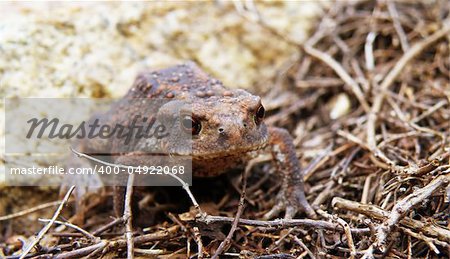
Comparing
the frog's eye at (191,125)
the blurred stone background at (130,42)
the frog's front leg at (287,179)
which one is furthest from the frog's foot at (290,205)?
the blurred stone background at (130,42)

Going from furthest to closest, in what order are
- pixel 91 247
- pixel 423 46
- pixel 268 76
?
pixel 268 76 → pixel 423 46 → pixel 91 247

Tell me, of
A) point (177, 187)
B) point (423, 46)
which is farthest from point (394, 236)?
point (423, 46)

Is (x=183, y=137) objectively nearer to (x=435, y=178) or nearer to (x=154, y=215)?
(x=154, y=215)

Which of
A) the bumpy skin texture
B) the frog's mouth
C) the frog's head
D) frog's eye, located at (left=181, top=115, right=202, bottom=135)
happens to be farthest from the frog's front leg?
frog's eye, located at (left=181, top=115, right=202, bottom=135)

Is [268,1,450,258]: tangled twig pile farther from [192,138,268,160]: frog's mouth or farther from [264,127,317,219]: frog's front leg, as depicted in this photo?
[192,138,268,160]: frog's mouth

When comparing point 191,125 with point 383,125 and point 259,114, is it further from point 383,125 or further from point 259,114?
point 383,125

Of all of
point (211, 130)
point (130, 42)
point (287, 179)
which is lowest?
point (287, 179)

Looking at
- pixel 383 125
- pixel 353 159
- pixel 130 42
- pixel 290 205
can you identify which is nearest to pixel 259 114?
pixel 290 205
